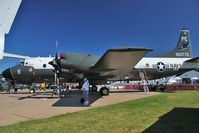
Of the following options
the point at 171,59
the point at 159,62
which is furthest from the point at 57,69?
the point at 171,59

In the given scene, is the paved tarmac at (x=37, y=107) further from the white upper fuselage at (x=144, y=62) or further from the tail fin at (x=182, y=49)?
the tail fin at (x=182, y=49)

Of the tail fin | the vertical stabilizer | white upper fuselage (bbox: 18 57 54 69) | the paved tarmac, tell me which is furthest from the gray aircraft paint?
the vertical stabilizer

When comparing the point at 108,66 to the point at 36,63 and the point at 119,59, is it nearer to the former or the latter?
the point at 119,59

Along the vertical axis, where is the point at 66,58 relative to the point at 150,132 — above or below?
above

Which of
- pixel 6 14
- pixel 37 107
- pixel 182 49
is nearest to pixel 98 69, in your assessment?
pixel 37 107

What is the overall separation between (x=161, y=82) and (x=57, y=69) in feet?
52.5

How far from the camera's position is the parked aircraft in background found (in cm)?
813

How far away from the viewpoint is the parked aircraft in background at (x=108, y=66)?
813 cm

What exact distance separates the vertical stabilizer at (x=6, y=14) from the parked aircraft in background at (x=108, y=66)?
479cm

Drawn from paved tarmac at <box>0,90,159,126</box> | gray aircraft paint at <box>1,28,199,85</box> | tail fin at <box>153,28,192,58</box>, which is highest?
tail fin at <box>153,28,192,58</box>

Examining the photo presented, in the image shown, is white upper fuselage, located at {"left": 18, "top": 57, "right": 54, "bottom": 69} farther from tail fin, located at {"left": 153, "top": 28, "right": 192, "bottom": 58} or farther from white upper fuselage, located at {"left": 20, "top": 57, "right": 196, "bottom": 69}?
tail fin, located at {"left": 153, "top": 28, "right": 192, "bottom": 58}

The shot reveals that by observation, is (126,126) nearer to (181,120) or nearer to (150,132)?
(150,132)

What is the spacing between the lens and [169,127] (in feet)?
11.3

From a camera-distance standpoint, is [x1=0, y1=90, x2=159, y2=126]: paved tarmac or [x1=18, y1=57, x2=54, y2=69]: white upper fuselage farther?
[x1=18, y1=57, x2=54, y2=69]: white upper fuselage
